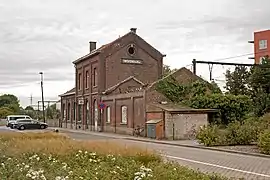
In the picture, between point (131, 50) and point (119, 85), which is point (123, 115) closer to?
point (119, 85)

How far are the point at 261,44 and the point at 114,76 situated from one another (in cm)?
4441

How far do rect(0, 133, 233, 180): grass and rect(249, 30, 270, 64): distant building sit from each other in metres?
76.9

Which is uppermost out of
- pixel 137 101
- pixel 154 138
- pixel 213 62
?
pixel 213 62

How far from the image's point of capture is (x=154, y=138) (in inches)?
1640

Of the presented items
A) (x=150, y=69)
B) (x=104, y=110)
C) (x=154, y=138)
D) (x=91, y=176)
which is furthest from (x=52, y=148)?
(x=150, y=69)

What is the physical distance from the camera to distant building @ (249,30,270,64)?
9212 centimetres

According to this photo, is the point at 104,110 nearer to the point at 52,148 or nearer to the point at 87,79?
the point at 87,79

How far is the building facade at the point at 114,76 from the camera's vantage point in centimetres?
5466

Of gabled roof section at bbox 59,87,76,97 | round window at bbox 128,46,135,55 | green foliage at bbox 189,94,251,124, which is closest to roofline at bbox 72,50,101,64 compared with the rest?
round window at bbox 128,46,135,55

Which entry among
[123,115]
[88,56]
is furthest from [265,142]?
[88,56]

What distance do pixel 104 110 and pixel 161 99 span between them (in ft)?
39.4

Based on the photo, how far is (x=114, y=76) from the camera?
58.2 metres

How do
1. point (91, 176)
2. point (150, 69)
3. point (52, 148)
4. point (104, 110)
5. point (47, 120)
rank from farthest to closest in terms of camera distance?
point (47, 120)
point (150, 69)
point (104, 110)
point (52, 148)
point (91, 176)

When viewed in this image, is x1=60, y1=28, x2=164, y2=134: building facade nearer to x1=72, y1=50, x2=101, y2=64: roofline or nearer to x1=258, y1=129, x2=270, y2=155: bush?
x1=72, y1=50, x2=101, y2=64: roofline
